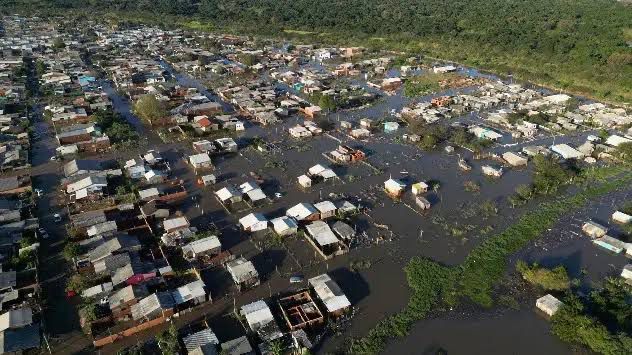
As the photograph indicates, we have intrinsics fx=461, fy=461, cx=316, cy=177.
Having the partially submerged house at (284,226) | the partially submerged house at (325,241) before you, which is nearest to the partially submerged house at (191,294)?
the partially submerged house at (284,226)

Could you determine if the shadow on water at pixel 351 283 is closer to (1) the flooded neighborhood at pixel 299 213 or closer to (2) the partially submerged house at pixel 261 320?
(1) the flooded neighborhood at pixel 299 213

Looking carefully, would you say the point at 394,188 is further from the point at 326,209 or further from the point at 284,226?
the point at 284,226

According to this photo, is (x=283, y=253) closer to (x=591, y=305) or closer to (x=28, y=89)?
(x=591, y=305)

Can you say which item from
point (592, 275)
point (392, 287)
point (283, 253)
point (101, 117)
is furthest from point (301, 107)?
point (592, 275)

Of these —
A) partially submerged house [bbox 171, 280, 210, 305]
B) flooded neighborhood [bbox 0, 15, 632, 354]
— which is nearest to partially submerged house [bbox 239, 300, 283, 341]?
flooded neighborhood [bbox 0, 15, 632, 354]

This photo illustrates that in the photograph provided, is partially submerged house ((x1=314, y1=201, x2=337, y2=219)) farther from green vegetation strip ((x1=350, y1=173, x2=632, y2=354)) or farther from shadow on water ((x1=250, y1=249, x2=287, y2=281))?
green vegetation strip ((x1=350, y1=173, x2=632, y2=354))
